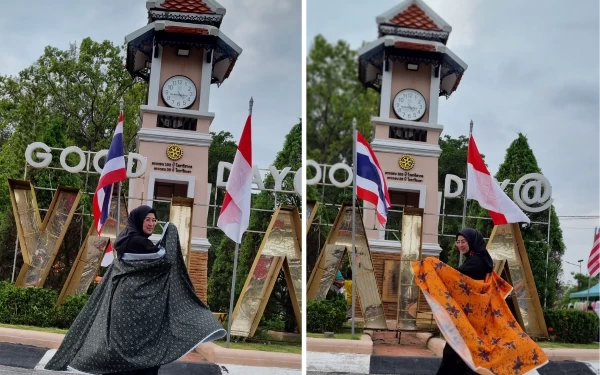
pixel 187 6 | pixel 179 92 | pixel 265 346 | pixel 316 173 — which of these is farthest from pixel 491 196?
pixel 187 6

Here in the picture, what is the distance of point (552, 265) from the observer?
6094 mm

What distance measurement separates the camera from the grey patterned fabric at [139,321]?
13.4 ft

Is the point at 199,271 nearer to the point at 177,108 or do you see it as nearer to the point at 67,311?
the point at 67,311

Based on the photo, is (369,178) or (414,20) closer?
(369,178)

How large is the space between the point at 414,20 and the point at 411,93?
Answer: 54cm

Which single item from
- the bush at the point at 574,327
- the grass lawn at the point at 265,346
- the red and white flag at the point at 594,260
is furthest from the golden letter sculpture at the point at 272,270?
the red and white flag at the point at 594,260

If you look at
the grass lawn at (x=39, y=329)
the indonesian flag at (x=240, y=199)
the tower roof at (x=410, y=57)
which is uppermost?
the tower roof at (x=410, y=57)

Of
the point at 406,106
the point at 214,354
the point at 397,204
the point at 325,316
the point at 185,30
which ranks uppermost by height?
the point at 185,30

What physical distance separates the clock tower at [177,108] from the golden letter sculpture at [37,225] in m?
0.50

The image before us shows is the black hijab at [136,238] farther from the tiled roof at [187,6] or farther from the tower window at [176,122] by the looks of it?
the tiled roof at [187,6]

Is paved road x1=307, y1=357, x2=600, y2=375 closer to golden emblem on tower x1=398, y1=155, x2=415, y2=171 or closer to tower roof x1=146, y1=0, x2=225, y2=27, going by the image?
golden emblem on tower x1=398, y1=155, x2=415, y2=171

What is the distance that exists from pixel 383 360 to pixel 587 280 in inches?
76.4

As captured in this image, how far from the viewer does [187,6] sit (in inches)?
243

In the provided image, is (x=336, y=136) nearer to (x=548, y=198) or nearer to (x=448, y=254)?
(x=448, y=254)
